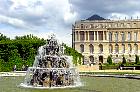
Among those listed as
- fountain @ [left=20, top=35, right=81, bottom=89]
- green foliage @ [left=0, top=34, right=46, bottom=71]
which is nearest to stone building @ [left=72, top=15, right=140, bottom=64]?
green foliage @ [left=0, top=34, right=46, bottom=71]

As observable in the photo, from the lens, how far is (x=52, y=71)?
28375 millimetres

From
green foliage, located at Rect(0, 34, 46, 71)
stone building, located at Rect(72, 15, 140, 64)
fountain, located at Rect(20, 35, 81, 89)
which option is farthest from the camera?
stone building, located at Rect(72, 15, 140, 64)

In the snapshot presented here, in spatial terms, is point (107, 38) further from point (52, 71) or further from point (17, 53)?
point (52, 71)

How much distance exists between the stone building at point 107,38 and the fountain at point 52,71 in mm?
73240

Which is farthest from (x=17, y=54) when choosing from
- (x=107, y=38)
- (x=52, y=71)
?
(x=107, y=38)

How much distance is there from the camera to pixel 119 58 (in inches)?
4018

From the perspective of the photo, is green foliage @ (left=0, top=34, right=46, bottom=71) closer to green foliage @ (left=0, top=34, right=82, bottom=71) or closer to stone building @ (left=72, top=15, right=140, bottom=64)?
green foliage @ (left=0, top=34, right=82, bottom=71)

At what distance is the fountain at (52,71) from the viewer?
1118 inches

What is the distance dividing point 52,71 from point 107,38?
3013 inches

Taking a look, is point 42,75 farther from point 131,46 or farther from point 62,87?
point 131,46

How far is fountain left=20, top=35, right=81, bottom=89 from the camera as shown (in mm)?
28391

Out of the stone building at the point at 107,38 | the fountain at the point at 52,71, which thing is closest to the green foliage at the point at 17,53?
the fountain at the point at 52,71

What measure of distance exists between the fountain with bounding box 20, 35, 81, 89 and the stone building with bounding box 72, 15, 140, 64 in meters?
73.2

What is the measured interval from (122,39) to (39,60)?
7568cm
